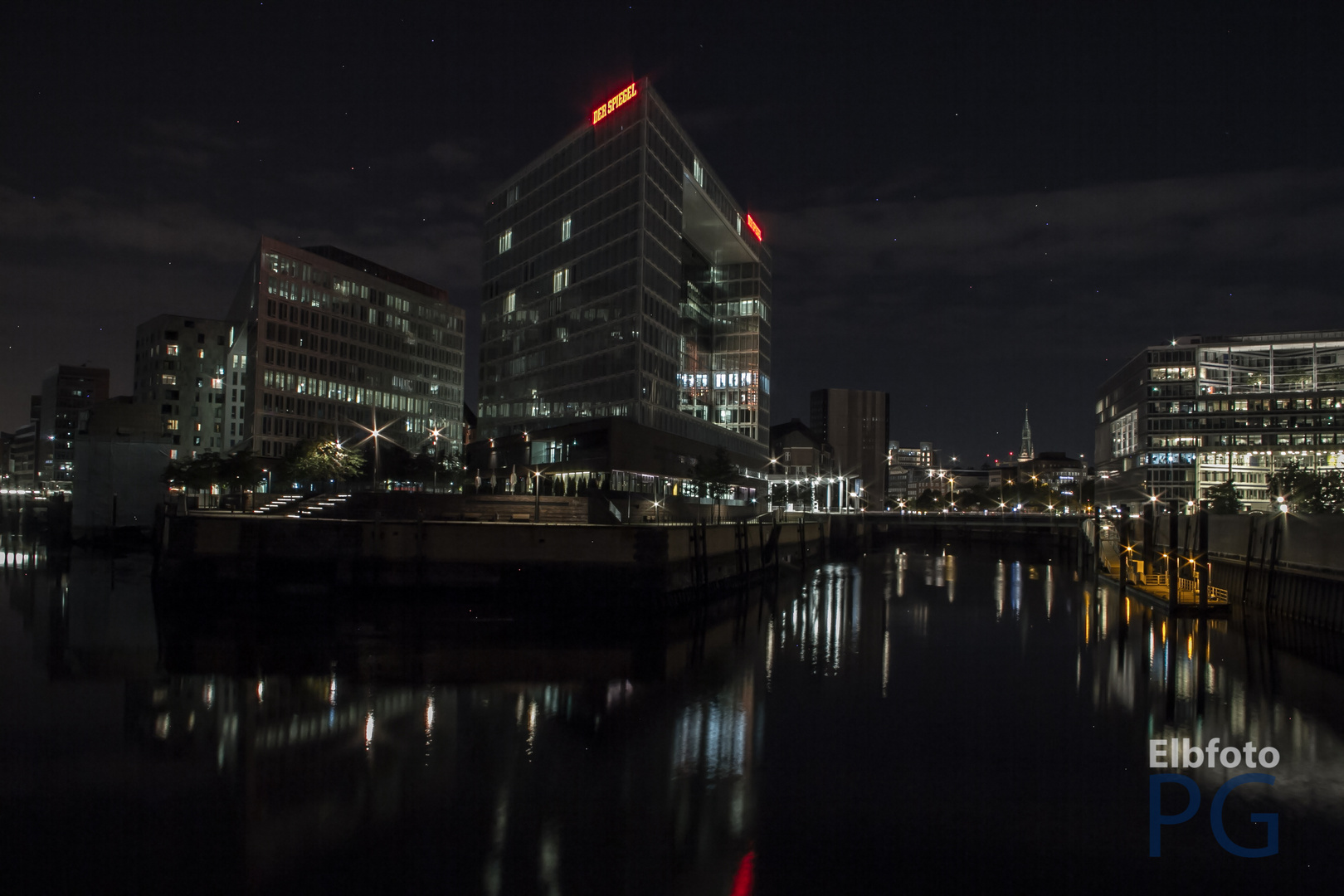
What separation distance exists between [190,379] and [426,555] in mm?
116862

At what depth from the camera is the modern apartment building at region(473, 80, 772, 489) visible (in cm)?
8500

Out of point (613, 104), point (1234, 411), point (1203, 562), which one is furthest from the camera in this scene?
point (1234, 411)

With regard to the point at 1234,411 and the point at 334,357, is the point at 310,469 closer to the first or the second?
the point at 334,357

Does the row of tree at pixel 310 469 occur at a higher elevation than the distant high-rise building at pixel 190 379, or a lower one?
lower

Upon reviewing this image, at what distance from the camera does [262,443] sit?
111m

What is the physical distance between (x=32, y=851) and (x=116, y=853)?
5.01 ft

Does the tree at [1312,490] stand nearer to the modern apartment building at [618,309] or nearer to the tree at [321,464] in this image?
the modern apartment building at [618,309]

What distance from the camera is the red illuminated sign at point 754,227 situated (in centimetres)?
11850

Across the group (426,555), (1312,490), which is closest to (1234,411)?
(1312,490)

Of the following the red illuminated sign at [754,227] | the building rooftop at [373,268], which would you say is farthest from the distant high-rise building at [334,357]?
the red illuminated sign at [754,227]

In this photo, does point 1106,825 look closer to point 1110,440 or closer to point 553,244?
point 553,244

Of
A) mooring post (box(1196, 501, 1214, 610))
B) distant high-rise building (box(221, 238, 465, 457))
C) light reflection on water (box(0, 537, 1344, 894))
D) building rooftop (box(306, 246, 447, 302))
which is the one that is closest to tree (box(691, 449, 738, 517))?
distant high-rise building (box(221, 238, 465, 457))

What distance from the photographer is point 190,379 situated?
138 meters

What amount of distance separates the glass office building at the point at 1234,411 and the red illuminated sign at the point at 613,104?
104 meters
